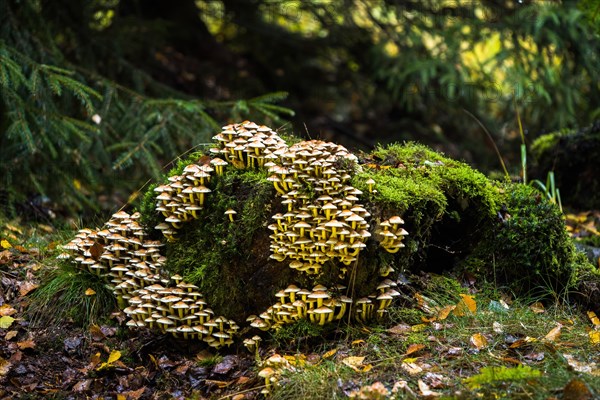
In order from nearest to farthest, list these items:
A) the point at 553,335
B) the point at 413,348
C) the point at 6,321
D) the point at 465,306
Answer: the point at 413,348 < the point at 553,335 < the point at 465,306 < the point at 6,321

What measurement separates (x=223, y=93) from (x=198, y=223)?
6428mm

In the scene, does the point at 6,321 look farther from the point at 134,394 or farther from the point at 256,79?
the point at 256,79

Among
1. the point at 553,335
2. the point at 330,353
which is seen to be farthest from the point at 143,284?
the point at 553,335

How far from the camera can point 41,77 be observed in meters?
6.55

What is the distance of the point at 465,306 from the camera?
4395 mm

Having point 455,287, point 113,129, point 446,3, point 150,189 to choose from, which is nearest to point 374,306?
point 455,287

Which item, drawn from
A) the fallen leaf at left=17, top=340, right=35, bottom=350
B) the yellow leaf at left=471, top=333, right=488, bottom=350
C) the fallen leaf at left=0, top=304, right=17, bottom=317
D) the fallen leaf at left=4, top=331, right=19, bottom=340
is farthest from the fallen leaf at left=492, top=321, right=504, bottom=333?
the fallen leaf at left=0, top=304, right=17, bottom=317

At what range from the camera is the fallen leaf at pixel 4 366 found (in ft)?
13.5

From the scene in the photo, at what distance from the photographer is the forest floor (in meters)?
3.54

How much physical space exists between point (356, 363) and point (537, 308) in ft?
5.32

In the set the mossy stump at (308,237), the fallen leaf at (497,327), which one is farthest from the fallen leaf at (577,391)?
the mossy stump at (308,237)

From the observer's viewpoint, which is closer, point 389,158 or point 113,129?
point 389,158

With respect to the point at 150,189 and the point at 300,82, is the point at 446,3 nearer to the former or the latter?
the point at 300,82

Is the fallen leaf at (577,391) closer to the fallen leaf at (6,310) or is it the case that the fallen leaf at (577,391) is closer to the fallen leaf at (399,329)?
the fallen leaf at (399,329)
